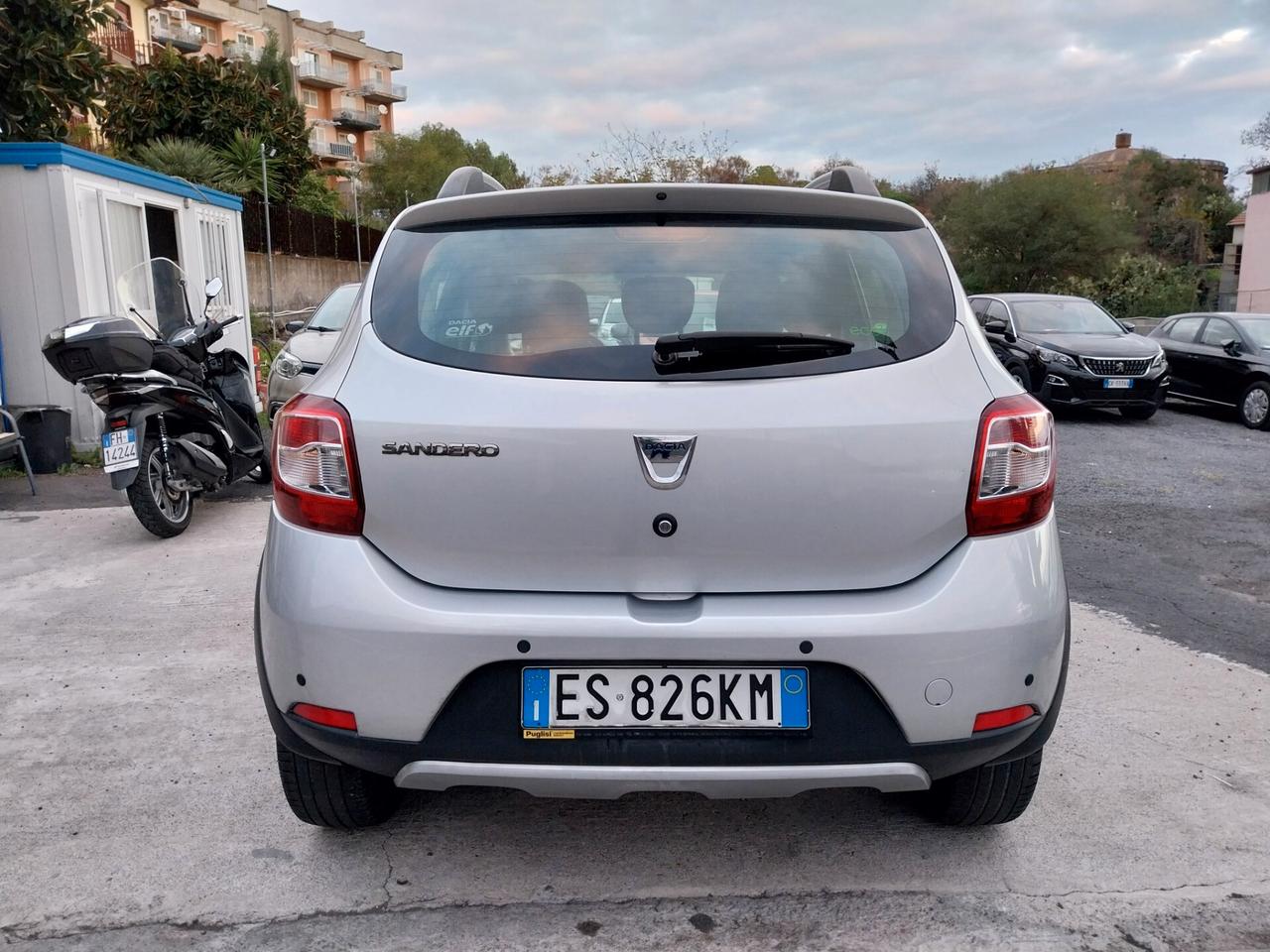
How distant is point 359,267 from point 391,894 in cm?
3165

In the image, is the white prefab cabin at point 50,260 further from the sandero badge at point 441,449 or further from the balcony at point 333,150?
the balcony at point 333,150

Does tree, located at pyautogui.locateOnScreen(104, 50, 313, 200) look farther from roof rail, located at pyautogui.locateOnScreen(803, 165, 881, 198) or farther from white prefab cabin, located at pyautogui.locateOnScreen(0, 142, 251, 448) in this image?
roof rail, located at pyautogui.locateOnScreen(803, 165, 881, 198)

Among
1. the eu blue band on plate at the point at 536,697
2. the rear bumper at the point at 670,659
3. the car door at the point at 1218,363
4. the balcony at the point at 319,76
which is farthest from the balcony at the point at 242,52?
the eu blue band on plate at the point at 536,697

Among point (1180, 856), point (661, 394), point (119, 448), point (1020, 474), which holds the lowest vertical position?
point (1180, 856)

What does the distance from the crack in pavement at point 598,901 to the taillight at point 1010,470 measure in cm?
93

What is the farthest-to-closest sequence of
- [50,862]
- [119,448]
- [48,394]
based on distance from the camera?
[48,394], [119,448], [50,862]

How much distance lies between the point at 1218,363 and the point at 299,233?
2170 centimetres

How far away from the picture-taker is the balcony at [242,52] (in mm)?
56581

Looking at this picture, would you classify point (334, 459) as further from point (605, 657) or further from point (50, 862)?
point (50, 862)

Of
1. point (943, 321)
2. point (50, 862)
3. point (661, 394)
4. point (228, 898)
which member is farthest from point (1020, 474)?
point (50, 862)

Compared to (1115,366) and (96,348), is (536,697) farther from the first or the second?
(1115,366)

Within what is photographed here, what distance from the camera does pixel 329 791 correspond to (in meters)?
2.70

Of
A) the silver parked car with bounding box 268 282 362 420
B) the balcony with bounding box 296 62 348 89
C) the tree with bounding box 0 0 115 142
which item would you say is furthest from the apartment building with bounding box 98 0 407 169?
the silver parked car with bounding box 268 282 362 420

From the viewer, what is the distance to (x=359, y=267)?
32.4 m
